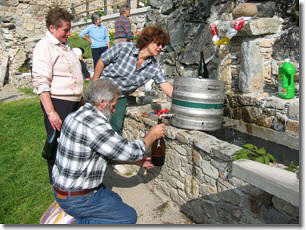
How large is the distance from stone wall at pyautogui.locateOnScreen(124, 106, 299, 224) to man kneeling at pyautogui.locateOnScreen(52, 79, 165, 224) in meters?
0.80

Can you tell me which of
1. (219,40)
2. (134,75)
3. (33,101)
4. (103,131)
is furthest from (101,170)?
(33,101)

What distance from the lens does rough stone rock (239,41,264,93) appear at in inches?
154

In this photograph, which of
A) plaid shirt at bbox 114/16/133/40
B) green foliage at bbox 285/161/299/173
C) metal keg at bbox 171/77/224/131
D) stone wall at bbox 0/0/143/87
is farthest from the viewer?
stone wall at bbox 0/0/143/87

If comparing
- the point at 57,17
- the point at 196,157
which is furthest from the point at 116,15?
the point at 196,157

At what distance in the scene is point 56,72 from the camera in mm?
2951

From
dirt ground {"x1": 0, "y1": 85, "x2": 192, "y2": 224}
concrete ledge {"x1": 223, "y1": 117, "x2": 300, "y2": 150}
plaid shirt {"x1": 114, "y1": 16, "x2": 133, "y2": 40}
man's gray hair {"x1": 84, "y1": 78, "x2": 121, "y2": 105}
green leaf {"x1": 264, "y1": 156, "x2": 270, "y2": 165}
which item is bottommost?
dirt ground {"x1": 0, "y1": 85, "x2": 192, "y2": 224}

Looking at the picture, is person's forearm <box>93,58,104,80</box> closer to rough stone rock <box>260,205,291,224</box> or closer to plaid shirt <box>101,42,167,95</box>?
plaid shirt <box>101,42,167,95</box>

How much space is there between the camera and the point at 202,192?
2.93 meters

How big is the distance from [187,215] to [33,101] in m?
6.50

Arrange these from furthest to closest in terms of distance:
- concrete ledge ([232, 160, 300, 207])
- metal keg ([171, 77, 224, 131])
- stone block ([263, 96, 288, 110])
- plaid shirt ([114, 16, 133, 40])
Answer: plaid shirt ([114, 16, 133, 40]) < stone block ([263, 96, 288, 110]) < metal keg ([171, 77, 224, 131]) < concrete ledge ([232, 160, 300, 207])

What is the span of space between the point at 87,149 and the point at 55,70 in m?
1.25

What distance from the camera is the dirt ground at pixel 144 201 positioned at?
10.3 feet

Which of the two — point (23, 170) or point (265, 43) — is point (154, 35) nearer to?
point (265, 43)

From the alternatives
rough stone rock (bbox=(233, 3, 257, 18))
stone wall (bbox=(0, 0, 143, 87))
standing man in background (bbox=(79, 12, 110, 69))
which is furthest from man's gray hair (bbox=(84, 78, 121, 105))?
stone wall (bbox=(0, 0, 143, 87))
